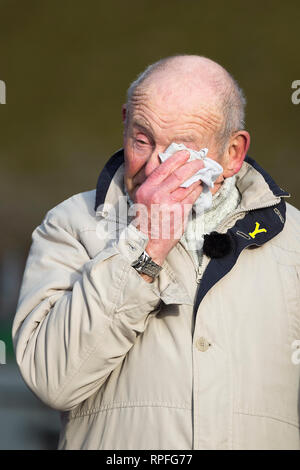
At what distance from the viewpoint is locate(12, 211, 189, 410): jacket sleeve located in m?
1.98

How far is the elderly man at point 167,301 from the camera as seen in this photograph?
1.99 meters

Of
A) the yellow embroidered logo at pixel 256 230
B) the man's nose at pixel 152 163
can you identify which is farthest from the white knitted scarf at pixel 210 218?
the man's nose at pixel 152 163

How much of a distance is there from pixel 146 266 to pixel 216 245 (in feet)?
0.88

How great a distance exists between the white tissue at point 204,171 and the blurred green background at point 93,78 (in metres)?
5.58

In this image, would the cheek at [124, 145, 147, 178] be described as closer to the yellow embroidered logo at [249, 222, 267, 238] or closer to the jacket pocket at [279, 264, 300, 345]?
the yellow embroidered logo at [249, 222, 267, 238]

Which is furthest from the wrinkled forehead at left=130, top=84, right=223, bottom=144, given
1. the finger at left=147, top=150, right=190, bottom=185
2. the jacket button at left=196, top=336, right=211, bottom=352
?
the jacket button at left=196, top=336, right=211, bottom=352

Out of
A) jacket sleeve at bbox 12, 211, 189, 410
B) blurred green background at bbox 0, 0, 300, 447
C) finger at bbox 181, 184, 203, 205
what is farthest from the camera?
blurred green background at bbox 0, 0, 300, 447

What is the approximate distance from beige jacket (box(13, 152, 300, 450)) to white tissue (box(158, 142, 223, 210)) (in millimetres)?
108

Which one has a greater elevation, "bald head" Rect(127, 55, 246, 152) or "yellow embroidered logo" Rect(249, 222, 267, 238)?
"bald head" Rect(127, 55, 246, 152)

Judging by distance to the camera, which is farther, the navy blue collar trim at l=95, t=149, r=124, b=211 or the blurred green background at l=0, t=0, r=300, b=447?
the blurred green background at l=0, t=0, r=300, b=447

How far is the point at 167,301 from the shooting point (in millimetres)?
2033

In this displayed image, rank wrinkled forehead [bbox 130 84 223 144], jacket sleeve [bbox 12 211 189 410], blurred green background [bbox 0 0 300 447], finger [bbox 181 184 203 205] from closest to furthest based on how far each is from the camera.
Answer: jacket sleeve [bbox 12 211 189 410] → finger [bbox 181 184 203 205] → wrinkled forehead [bbox 130 84 223 144] → blurred green background [bbox 0 0 300 447]

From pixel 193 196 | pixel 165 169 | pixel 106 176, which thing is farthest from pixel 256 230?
pixel 106 176
